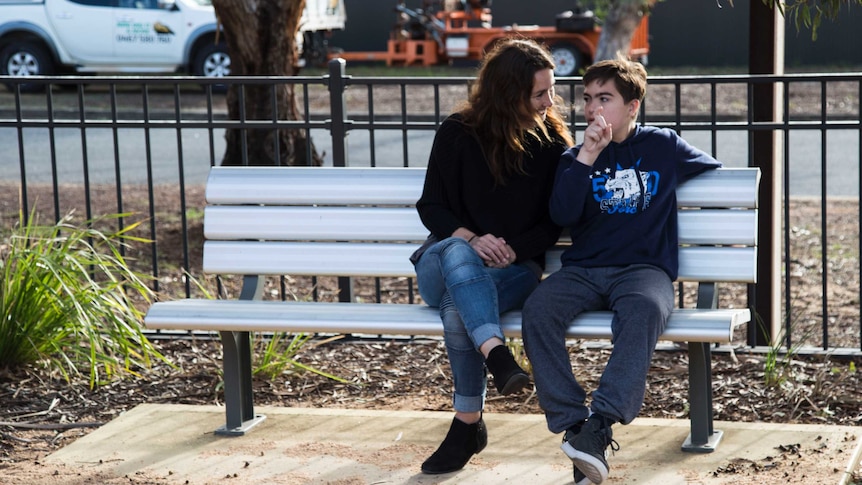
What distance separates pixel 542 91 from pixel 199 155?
10.2 m

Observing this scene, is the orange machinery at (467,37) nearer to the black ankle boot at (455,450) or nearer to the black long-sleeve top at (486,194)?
the black long-sleeve top at (486,194)

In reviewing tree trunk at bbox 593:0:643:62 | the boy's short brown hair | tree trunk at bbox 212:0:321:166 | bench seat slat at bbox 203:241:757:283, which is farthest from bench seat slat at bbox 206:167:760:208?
tree trunk at bbox 593:0:643:62

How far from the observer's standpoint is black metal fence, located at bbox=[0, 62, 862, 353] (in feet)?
17.0

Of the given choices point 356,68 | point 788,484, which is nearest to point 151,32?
Answer: point 356,68

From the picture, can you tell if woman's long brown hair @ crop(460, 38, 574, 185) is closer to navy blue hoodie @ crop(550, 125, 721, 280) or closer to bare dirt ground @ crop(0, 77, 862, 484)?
navy blue hoodie @ crop(550, 125, 721, 280)

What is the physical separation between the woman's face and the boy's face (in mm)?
149

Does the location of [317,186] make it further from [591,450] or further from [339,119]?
[591,450]

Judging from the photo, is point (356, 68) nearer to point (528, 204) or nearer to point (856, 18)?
point (856, 18)

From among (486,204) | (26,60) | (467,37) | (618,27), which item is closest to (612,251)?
(486,204)

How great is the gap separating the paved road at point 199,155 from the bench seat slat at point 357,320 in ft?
21.8

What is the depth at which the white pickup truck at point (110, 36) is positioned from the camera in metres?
18.1

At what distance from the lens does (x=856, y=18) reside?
24078 millimetres

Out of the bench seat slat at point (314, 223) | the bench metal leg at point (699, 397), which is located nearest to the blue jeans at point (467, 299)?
the bench seat slat at point (314, 223)

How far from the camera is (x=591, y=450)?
133 inches
